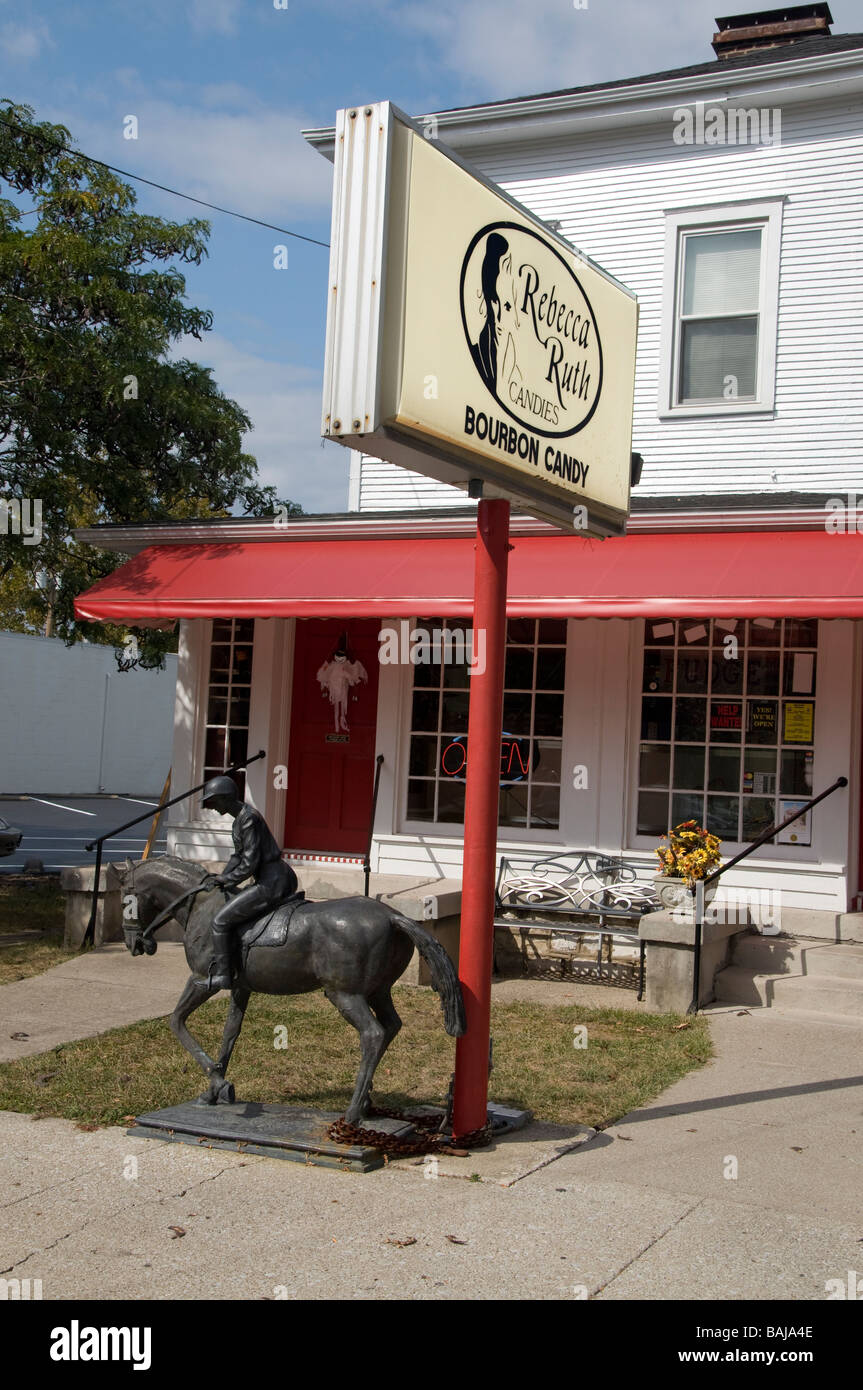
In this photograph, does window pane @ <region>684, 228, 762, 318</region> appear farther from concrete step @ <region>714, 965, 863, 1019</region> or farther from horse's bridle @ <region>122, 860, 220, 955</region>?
horse's bridle @ <region>122, 860, 220, 955</region>

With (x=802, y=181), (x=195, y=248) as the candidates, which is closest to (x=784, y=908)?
(x=802, y=181)

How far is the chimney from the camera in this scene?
13.8 meters

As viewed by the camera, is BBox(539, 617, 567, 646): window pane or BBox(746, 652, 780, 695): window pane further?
BBox(539, 617, 567, 646): window pane

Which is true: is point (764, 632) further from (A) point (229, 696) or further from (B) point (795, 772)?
(A) point (229, 696)

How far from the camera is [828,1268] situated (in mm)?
4398

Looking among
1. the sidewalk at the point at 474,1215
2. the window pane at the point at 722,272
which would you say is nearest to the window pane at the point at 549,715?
the window pane at the point at 722,272

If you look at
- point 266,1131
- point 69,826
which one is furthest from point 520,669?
point 69,826

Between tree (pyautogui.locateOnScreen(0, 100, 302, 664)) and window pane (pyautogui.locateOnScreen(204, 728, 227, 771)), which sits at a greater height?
tree (pyautogui.locateOnScreen(0, 100, 302, 664))

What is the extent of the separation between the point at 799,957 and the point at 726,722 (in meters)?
2.19

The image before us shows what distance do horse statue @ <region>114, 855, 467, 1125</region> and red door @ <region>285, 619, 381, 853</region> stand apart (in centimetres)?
589

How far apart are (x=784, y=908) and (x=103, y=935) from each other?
576cm

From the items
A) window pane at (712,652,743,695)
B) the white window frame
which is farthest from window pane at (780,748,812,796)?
the white window frame

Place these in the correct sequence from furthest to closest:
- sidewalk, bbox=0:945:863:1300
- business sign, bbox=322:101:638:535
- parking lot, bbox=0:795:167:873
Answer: parking lot, bbox=0:795:167:873
business sign, bbox=322:101:638:535
sidewalk, bbox=0:945:863:1300

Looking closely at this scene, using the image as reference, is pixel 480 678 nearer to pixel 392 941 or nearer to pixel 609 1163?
pixel 392 941
